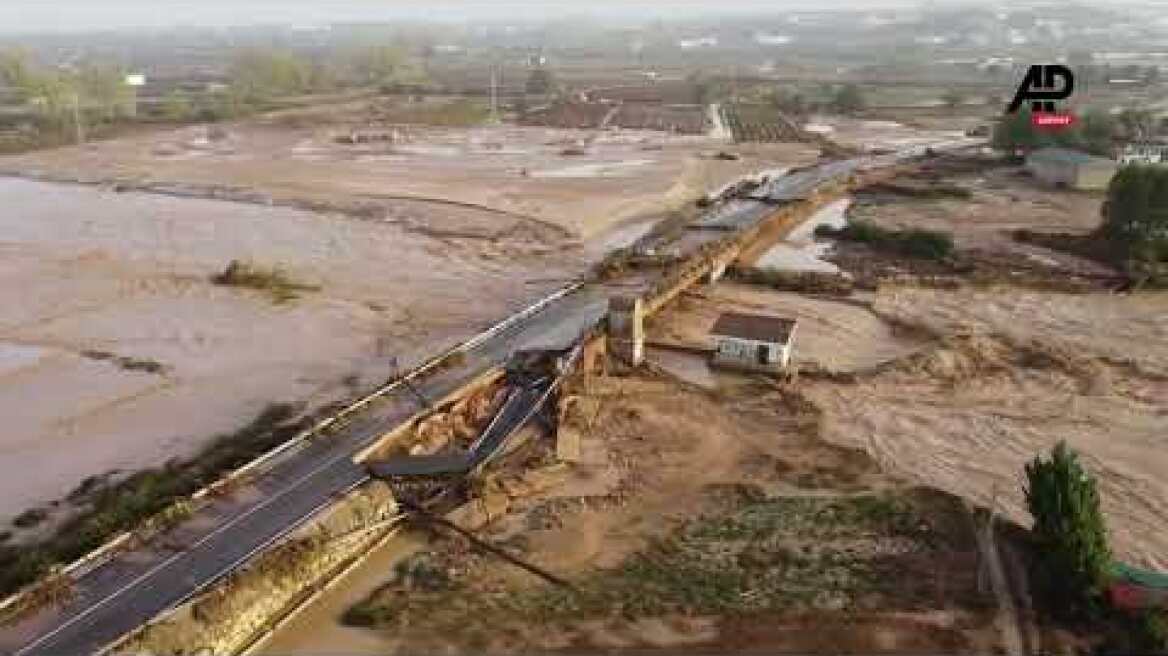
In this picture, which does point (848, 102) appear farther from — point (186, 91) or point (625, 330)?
point (625, 330)

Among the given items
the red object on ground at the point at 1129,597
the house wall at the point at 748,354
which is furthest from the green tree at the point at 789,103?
the red object on ground at the point at 1129,597

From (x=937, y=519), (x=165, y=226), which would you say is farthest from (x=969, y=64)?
(x=937, y=519)

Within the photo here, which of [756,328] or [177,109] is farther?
[177,109]

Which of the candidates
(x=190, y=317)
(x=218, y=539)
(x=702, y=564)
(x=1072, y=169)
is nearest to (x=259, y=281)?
(x=190, y=317)

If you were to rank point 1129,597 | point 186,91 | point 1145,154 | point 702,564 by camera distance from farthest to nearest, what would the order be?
point 186,91
point 1145,154
point 702,564
point 1129,597

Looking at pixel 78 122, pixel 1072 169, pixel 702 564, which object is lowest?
pixel 702 564

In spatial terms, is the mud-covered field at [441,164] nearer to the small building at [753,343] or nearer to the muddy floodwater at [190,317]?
the muddy floodwater at [190,317]

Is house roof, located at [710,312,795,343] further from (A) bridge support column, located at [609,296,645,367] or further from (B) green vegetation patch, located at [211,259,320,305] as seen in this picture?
(B) green vegetation patch, located at [211,259,320,305]
